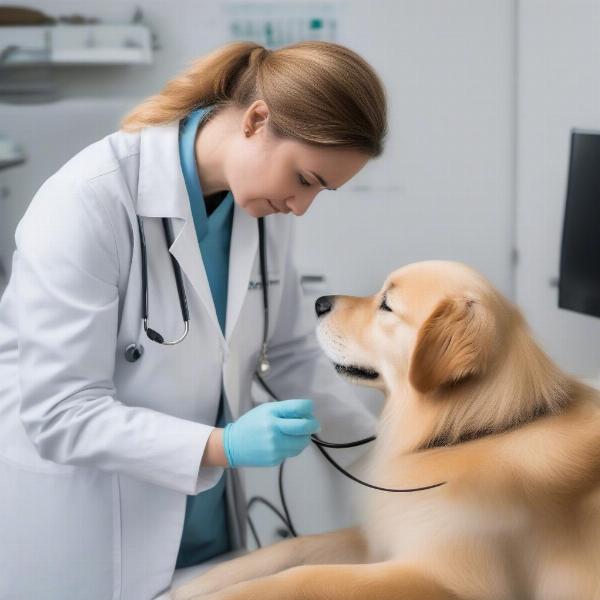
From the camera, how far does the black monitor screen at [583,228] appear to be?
1520 mm

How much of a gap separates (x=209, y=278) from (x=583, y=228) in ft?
2.48

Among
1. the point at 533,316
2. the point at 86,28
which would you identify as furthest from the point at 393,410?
the point at 86,28

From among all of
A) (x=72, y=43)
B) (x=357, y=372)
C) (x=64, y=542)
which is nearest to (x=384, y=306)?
(x=357, y=372)

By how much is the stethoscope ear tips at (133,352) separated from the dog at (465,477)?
31cm

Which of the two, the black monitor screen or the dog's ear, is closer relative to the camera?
the dog's ear

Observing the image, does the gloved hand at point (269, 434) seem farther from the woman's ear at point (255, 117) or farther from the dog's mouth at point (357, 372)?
the woman's ear at point (255, 117)

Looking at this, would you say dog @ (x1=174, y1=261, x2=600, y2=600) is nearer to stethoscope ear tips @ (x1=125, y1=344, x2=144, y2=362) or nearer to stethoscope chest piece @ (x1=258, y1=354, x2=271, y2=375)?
stethoscope chest piece @ (x1=258, y1=354, x2=271, y2=375)

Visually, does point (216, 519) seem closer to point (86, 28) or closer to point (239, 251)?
point (239, 251)

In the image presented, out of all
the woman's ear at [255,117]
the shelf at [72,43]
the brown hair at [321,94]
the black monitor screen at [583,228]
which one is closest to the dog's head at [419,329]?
the brown hair at [321,94]

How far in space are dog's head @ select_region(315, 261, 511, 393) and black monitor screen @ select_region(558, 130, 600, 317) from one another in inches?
20.9

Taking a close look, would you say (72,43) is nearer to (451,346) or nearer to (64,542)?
(64,542)

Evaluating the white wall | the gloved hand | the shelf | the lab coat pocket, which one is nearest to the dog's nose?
the gloved hand

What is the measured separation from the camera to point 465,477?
3.22ft

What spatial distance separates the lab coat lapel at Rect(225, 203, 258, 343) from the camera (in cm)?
120
